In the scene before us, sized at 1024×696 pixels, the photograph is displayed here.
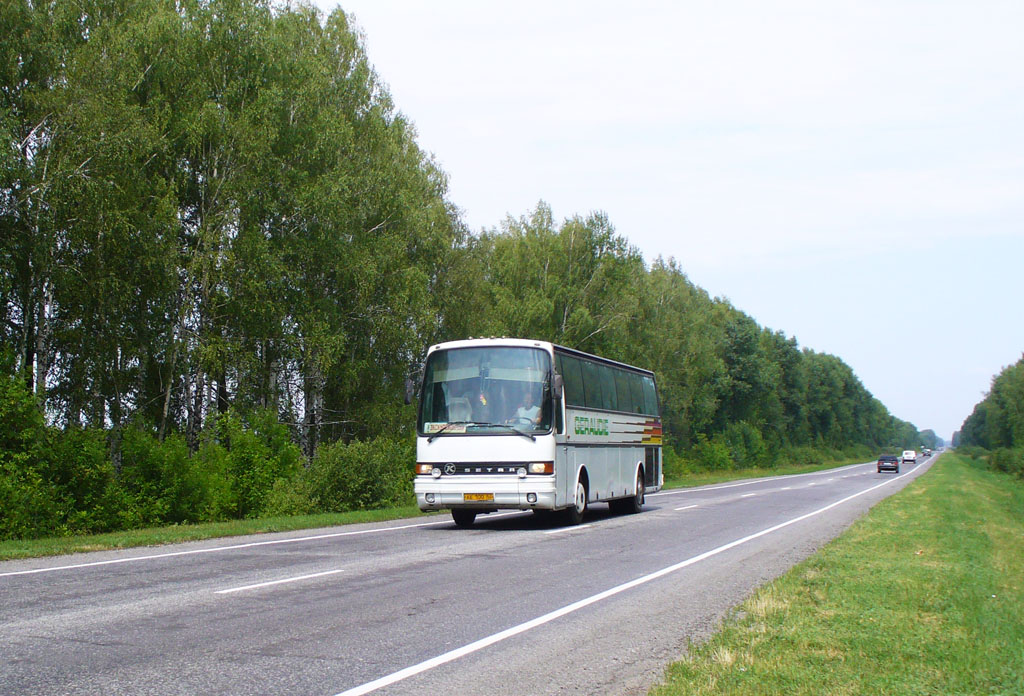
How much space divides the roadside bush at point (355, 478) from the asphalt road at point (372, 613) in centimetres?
665

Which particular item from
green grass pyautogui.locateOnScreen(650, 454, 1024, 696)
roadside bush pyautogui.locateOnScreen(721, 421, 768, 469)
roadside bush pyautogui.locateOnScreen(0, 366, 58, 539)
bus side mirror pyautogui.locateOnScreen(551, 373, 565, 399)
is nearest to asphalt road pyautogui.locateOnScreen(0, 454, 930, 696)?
green grass pyautogui.locateOnScreen(650, 454, 1024, 696)

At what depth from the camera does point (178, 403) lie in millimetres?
30141

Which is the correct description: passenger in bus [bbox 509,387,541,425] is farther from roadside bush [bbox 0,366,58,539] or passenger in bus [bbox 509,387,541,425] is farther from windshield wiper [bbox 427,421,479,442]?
roadside bush [bbox 0,366,58,539]

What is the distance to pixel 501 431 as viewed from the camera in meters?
17.7

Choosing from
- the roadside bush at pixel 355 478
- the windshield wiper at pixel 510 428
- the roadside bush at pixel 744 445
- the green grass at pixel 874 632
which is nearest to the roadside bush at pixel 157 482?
the roadside bush at pixel 355 478

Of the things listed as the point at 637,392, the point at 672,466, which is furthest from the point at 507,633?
the point at 672,466

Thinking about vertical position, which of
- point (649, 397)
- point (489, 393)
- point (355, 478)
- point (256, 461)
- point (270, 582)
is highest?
point (649, 397)

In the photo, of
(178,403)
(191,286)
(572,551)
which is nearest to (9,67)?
(191,286)

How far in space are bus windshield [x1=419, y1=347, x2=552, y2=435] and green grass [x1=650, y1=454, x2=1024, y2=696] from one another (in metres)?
6.24

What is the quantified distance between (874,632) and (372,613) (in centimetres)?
436

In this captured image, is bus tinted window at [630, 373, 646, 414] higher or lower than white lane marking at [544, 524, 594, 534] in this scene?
higher

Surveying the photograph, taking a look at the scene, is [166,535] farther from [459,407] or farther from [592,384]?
[592,384]

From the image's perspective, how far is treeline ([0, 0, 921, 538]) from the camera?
20438 millimetres

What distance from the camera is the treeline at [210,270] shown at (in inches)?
805
